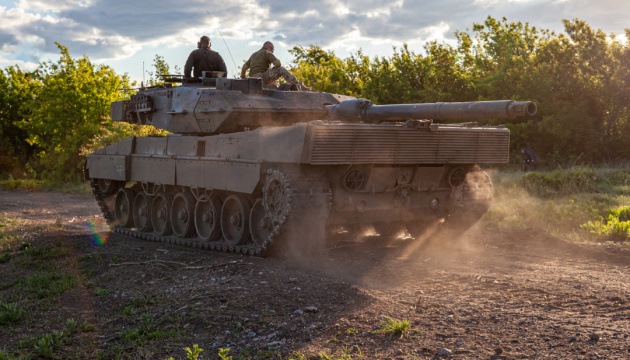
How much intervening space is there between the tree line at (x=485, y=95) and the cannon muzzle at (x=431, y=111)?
13.8 meters

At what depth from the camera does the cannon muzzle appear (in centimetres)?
771

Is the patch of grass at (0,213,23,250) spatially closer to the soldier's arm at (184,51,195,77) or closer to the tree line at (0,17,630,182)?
the soldier's arm at (184,51,195,77)

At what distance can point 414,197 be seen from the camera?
1025 centimetres

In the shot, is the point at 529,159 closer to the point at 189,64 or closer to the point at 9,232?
the point at 189,64

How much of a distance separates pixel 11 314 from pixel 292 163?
3953mm

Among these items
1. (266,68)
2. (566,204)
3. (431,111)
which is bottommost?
(566,204)

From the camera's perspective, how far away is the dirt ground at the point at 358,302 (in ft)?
17.8

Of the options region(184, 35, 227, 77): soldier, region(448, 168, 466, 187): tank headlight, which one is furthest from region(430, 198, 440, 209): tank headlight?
region(184, 35, 227, 77): soldier

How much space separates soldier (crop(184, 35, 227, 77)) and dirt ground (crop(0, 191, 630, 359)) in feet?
11.5

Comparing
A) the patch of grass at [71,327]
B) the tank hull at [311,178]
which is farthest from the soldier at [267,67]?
the patch of grass at [71,327]

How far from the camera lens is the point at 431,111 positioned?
28.4ft

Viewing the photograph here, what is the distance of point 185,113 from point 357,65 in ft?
81.5

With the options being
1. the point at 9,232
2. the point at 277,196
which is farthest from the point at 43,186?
the point at 277,196

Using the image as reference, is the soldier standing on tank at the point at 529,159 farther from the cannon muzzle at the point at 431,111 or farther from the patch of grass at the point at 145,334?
the patch of grass at the point at 145,334
